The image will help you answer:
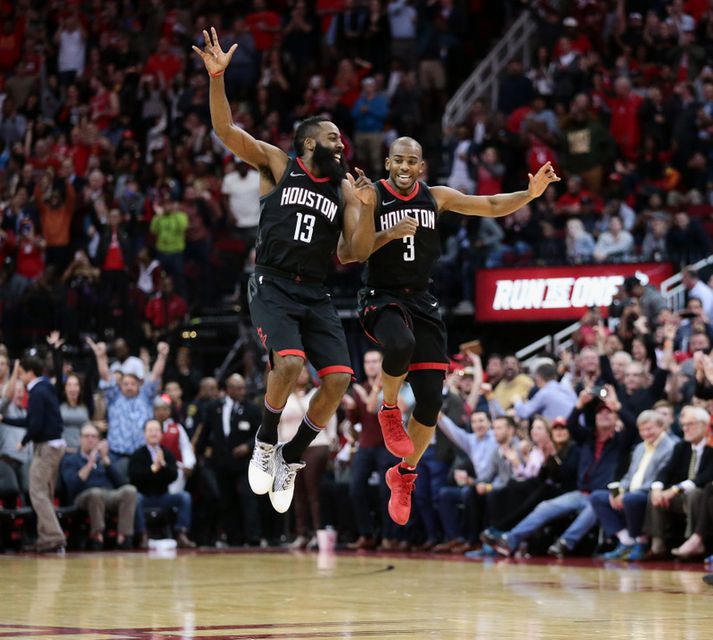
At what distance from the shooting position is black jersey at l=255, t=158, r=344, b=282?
9.59m

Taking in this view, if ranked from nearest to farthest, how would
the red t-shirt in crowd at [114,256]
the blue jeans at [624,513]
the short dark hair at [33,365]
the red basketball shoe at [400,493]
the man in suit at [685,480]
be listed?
the red basketball shoe at [400,493], the man in suit at [685,480], the blue jeans at [624,513], the short dark hair at [33,365], the red t-shirt in crowd at [114,256]

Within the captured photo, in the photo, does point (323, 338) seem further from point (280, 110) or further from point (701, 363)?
point (280, 110)

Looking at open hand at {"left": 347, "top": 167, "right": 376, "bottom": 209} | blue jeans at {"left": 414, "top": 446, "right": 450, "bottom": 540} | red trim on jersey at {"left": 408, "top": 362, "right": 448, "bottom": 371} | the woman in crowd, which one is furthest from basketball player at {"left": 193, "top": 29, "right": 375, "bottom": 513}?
blue jeans at {"left": 414, "top": 446, "right": 450, "bottom": 540}

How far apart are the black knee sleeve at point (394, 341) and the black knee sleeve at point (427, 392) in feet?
1.04

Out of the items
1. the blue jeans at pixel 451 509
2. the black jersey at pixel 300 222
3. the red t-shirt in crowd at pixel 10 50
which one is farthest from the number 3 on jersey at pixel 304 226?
the red t-shirt in crowd at pixel 10 50

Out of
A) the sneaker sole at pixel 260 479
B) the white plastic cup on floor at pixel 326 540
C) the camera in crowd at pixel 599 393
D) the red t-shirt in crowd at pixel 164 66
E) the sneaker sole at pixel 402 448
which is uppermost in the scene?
the red t-shirt in crowd at pixel 164 66

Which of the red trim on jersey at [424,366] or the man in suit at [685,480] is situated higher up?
the red trim on jersey at [424,366]

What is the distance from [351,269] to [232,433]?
4.23m

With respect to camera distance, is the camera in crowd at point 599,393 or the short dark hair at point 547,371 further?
the short dark hair at point 547,371

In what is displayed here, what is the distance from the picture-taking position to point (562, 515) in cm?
1568

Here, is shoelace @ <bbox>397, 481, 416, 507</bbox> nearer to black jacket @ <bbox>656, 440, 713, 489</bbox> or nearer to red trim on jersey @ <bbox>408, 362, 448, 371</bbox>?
red trim on jersey @ <bbox>408, 362, 448, 371</bbox>

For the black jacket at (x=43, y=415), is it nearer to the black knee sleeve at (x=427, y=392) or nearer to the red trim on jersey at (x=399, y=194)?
the black knee sleeve at (x=427, y=392)

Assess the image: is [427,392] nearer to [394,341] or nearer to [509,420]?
[394,341]

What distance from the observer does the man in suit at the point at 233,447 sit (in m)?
18.3
